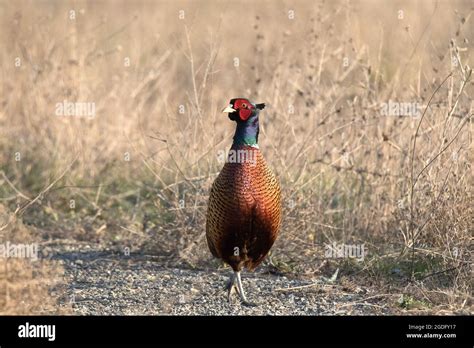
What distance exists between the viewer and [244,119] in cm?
621

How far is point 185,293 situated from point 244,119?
1.40 metres

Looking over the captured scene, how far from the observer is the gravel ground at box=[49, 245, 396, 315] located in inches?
245

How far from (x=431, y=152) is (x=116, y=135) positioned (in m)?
3.90

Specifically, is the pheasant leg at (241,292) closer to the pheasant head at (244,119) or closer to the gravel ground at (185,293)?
the gravel ground at (185,293)

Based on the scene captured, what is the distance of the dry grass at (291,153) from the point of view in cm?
683

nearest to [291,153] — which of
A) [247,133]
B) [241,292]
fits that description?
[247,133]

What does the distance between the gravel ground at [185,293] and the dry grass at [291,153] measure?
268mm

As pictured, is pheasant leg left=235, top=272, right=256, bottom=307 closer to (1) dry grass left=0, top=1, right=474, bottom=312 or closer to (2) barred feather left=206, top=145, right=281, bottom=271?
(2) barred feather left=206, top=145, right=281, bottom=271

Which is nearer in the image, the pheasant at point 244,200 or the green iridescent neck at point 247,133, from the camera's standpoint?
the pheasant at point 244,200

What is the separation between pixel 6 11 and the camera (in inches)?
459

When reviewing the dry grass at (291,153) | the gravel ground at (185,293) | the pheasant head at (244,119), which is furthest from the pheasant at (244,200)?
the dry grass at (291,153)

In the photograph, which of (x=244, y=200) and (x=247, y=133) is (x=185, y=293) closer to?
(x=244, y=200)

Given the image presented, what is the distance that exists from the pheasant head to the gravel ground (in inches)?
46.9
